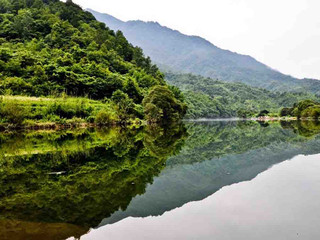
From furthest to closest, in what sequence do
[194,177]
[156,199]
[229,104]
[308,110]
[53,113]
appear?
[229,104] < [308,110] < [53,113] < [194,177] < [156,199]

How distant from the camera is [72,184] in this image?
8133mm

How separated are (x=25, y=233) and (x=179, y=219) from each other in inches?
105

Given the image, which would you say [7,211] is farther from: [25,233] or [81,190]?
[81,190]

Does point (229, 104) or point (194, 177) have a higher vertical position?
point (194, 177)

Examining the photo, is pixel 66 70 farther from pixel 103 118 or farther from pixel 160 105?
pixel 160 105

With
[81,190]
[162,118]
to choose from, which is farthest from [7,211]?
[162,118]

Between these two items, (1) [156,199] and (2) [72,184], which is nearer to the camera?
(1) [156,199]

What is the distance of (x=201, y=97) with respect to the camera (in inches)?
6142

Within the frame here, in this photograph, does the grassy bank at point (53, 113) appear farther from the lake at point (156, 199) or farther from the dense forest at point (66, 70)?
the lake at point (156, 199)

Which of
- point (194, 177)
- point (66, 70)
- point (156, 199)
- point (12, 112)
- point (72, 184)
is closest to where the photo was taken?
point (156, 199)

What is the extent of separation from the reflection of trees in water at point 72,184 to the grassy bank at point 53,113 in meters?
19.7

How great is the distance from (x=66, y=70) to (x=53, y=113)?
11.5 m

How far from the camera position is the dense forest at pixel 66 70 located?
40.2 meters

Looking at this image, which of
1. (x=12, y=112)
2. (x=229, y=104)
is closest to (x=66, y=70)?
(x=12, y=112)
